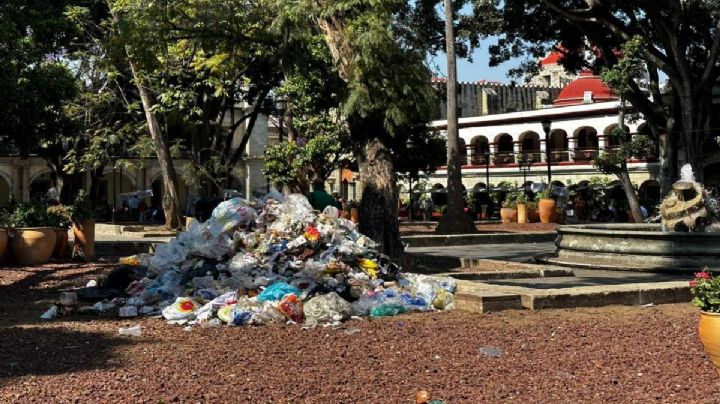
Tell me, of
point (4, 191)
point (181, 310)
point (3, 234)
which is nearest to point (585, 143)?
point (4, 191)

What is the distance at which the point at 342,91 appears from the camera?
12000 mm

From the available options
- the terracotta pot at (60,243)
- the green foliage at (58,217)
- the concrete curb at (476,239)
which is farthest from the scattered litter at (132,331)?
the concrete curb at (476,239)

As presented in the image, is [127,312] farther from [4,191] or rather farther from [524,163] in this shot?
[4,191]

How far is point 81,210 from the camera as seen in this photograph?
14305mm

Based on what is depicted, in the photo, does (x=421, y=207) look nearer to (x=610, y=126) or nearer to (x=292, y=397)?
(x=610, y=126)

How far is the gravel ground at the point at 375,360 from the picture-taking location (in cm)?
505

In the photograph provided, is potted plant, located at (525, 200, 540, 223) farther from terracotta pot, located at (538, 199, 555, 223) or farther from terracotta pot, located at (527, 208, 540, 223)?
terracotta pot, located at (538, 199, 555, 223)

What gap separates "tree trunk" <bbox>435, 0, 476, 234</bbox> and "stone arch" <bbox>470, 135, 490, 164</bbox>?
29.7 m

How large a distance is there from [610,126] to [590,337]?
41738 mm

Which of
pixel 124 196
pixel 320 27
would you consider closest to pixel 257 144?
pixel 124 196

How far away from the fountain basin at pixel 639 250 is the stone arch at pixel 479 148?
39.8 meters

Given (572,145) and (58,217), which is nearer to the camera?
(58,217)

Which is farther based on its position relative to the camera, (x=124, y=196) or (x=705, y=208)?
(x=124, y=196)

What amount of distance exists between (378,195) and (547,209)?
17981 millimetres
